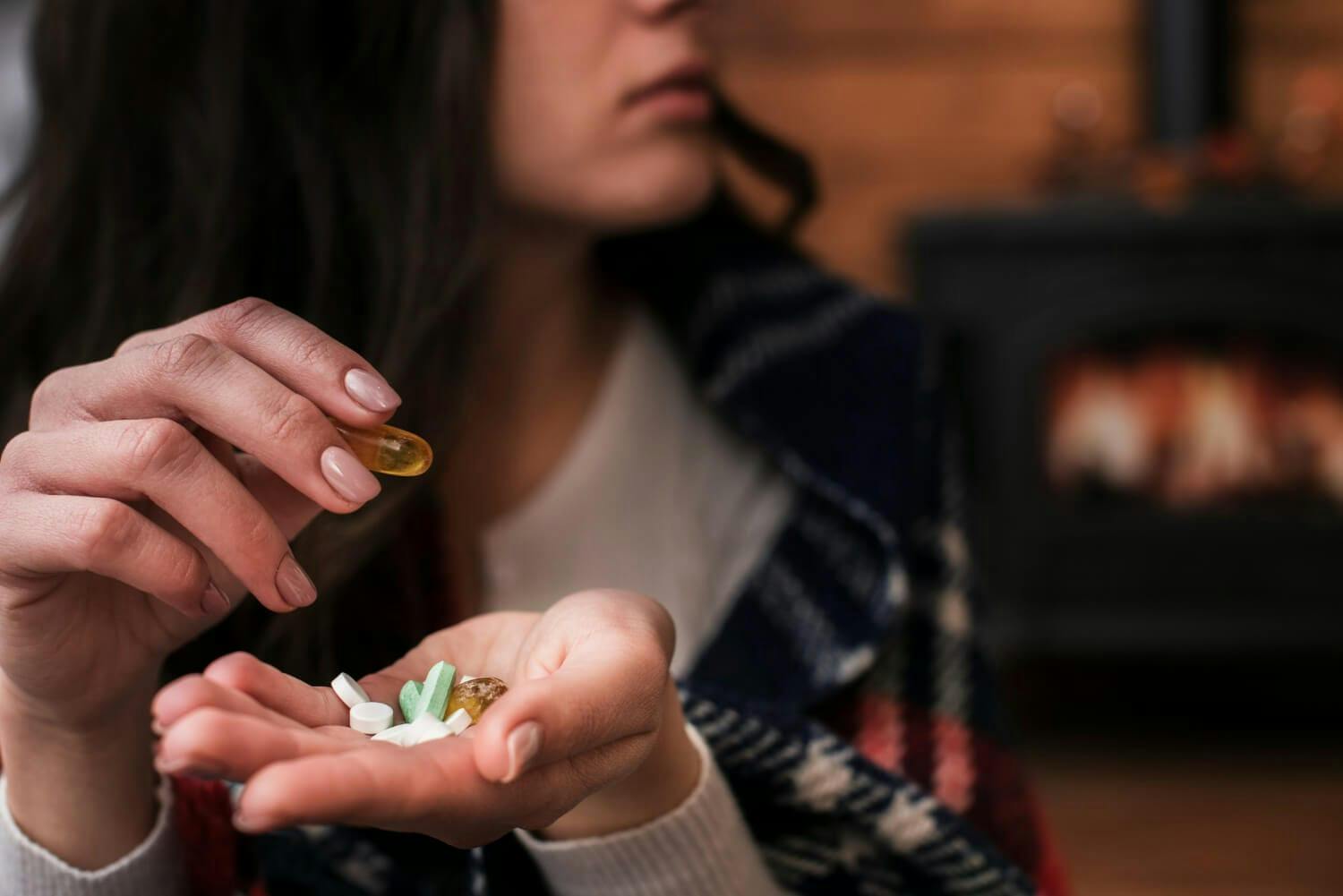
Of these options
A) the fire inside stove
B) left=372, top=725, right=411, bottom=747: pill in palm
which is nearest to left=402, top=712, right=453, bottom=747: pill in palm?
left=372, top=725, right=411, bottom=747: pill in palm

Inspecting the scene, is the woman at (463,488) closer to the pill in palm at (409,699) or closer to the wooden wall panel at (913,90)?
the pill in palm at (409,699)

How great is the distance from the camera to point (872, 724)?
69 cm

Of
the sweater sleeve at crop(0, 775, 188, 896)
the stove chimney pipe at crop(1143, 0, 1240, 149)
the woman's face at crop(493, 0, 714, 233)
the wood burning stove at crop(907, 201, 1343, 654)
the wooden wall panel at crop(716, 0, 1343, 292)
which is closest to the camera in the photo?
the sweater sleeve at crop(0, 775, 188, 896)

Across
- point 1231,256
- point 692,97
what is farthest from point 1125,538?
point 692,97

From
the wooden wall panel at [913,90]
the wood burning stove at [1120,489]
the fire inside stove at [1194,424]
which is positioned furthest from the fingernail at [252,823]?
the wooden wall panel at [913,90]

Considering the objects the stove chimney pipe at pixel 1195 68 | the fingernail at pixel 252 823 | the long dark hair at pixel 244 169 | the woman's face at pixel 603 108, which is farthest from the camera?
the stove chimney pipe at pixel 1195 68

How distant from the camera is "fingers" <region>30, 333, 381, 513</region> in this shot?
312 mm

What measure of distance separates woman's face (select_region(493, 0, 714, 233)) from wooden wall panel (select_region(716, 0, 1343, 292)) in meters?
1.19

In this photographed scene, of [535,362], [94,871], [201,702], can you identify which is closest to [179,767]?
[201,702]

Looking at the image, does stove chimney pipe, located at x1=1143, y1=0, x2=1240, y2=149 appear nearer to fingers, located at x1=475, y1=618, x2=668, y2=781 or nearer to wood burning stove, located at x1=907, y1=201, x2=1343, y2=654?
wood burning stove, located at x1=907, y1=201, x2=1343, y2=654

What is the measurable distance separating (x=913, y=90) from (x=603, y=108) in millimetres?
1304

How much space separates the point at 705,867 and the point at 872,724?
23 cm

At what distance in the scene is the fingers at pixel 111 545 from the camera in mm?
326

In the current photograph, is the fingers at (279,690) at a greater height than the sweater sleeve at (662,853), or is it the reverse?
the fingers at (279,690)
